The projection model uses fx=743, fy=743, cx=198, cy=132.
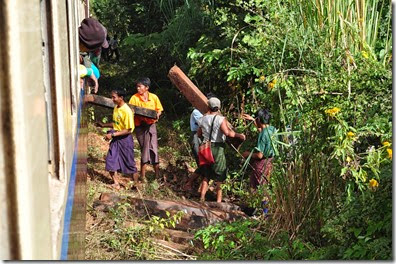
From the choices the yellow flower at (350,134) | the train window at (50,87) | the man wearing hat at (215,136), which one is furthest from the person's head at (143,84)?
the train window at (50,87)

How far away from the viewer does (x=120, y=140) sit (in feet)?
23.9

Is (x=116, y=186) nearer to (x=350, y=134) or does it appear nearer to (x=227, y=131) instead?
(x=227, y=131)

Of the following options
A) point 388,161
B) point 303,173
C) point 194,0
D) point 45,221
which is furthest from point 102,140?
point 45,221

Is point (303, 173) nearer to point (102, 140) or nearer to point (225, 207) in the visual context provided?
point (225, 207)

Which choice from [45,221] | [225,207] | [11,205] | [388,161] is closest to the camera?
[11,205]

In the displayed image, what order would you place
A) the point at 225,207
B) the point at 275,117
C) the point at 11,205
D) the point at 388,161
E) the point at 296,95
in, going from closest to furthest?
the point at 11,205
the point at 388,161
the point at 296,95
the point at 275,117
the point at 225,207

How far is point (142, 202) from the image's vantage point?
21.0ft

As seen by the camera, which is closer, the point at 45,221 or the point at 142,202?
the point at 45,221

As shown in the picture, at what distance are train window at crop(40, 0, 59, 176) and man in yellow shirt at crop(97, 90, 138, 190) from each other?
4516mm

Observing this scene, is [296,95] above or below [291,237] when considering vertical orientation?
above

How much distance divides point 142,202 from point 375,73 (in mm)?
2623

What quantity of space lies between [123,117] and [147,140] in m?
0.76

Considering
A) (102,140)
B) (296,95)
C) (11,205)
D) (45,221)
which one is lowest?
(102,140)

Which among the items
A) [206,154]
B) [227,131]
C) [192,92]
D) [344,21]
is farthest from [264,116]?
[344,21]
